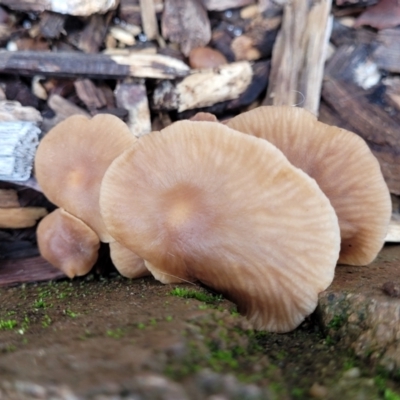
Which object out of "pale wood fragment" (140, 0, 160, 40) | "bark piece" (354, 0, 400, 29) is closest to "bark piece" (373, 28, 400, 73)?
"bark piece" (354, 0, 400, 29)

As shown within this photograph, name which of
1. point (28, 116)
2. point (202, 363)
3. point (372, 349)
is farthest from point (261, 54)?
point (202, 363)

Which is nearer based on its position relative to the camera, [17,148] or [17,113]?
[17,148]

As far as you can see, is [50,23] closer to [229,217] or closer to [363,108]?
[229,217]

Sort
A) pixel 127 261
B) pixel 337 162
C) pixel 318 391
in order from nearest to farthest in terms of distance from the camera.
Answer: pixel 318 391 < pixel 337 162 < pixel 127 261

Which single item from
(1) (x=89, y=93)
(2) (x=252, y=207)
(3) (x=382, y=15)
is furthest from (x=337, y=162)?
(1) (x=89, y=93)

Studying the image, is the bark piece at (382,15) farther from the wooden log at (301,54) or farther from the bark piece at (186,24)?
the bark piece at (186,24)

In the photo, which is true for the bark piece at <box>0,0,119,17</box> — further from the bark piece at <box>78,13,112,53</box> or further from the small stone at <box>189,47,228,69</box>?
the small stone at <box>189,47,228,69</box>

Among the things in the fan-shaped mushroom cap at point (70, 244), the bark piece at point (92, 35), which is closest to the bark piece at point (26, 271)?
the fan-shaped mushroom cap at point (70, 244)
